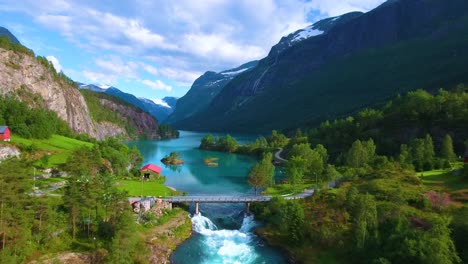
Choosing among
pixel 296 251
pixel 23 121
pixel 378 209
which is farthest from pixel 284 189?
pixel 23 121

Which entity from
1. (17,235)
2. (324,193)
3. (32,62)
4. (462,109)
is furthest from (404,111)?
(32,62)

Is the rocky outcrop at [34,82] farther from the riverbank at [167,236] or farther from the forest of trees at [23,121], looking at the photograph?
the riverbank at [167,236]

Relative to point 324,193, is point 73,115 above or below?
above

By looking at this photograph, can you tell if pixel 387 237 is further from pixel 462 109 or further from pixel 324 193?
pixel 462 109

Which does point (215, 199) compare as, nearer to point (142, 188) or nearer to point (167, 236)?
point (167, 236)

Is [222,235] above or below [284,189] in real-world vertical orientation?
below

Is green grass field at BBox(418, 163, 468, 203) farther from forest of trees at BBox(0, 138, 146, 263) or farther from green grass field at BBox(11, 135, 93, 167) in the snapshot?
green grass field at BBox(11, 135, 93, 167)
